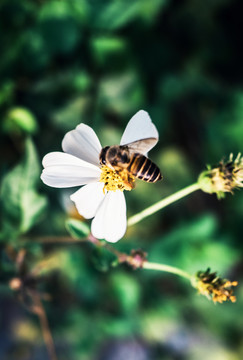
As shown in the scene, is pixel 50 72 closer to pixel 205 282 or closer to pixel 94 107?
pixel 94 107

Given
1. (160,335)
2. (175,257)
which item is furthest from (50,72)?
(160,335)

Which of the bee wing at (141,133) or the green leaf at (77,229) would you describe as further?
the green leaf at (77,229)

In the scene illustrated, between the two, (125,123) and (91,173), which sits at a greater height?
(125,123)

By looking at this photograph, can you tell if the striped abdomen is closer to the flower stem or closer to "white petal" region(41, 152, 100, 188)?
the flower stem

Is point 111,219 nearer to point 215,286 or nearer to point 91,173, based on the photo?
point 91,173

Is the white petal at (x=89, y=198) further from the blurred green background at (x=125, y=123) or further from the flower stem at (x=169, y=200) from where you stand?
the blurred green background at (x=125, y=123)

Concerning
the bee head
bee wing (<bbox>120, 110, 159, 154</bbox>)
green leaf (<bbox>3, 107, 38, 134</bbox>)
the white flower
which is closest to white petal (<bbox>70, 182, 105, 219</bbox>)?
the white flower

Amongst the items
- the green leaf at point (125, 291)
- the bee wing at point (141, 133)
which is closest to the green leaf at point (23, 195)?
the bee wing at point (141, 133)

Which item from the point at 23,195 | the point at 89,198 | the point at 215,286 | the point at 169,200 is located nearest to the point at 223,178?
the point at 169,200
